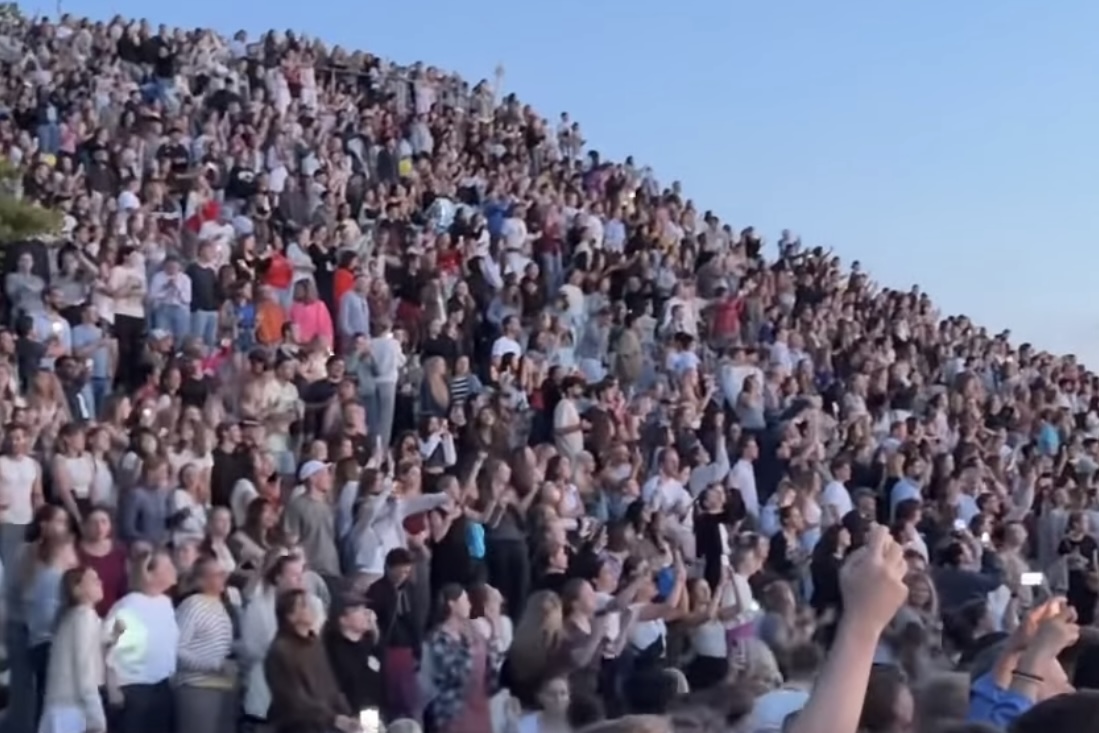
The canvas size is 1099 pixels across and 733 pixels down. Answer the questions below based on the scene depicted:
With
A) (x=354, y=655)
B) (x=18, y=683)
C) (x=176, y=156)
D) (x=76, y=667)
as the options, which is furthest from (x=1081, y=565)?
(x=176, y=156)

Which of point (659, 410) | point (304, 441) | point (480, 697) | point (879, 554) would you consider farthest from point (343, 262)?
point (879, 554)

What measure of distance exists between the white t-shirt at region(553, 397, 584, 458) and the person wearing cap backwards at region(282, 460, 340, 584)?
4132 millimetres

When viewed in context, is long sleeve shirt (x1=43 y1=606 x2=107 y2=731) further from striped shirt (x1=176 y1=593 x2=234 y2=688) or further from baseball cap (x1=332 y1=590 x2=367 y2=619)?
baseball cap (x1=332 y1=590 x2=367 y2=619)

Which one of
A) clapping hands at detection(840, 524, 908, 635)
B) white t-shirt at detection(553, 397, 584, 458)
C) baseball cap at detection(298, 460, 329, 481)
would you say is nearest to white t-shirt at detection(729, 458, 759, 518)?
white t-shirt at detection(553, 397, 584, 458)

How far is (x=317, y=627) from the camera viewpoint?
9.82 metres

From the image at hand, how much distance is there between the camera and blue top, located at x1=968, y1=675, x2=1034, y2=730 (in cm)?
598

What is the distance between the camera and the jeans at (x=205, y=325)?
16828 mm

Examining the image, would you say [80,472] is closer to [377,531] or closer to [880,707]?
[377,531]

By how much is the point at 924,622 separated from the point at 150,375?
6.80 metres

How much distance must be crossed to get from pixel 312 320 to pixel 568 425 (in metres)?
2.38

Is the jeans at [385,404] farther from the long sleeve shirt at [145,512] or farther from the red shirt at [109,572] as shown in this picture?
the red shirt at [109,572]

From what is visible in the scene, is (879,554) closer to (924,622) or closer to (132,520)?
(924,622)

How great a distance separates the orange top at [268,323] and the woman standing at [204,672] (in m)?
7.07

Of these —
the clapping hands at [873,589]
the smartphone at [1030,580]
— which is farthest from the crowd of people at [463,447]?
the smartphone at [1030,580]
